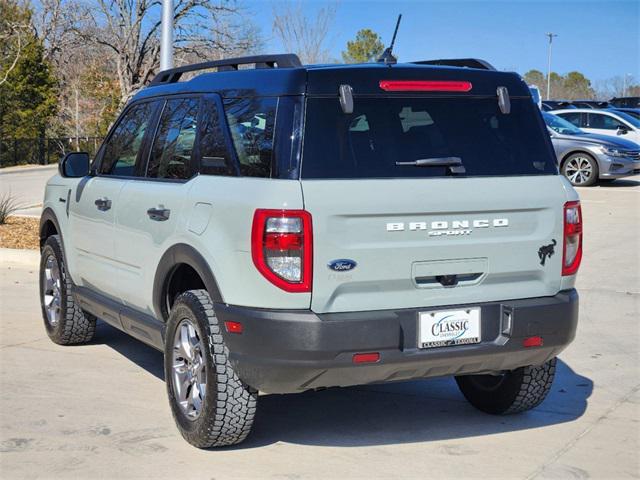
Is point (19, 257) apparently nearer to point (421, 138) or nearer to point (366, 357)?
point (421, 138)

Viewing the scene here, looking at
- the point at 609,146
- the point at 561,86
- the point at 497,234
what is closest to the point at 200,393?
the point at 497,234

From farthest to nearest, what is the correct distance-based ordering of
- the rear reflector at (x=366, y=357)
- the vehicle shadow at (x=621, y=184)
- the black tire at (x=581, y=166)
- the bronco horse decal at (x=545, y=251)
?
the vehicle shadow at (x=621, y=184) → the black tire at (x=581, y=166) → the bronco horse decal at (x=545, y=251) → the rear reflector at (x=366, y=357)

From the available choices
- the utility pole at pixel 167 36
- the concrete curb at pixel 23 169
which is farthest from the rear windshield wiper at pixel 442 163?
the concrete curb at pixel 23 169

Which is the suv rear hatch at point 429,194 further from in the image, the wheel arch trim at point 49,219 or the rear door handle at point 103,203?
the wheel arch trim at point 49,219

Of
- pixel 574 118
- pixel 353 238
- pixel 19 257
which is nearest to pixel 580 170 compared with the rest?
pixel 574 118

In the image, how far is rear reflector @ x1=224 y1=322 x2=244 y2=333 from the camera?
4.54 meters

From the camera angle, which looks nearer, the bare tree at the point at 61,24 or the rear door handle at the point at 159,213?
the rear door handle at the point at 159,213

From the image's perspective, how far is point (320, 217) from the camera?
4391mm

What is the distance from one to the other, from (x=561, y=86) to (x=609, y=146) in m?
80.4

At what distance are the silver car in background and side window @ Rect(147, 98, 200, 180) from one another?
1600 cm

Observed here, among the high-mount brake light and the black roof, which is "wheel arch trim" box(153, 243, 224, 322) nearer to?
the black roof

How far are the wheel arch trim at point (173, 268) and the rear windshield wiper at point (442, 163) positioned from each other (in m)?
1.06

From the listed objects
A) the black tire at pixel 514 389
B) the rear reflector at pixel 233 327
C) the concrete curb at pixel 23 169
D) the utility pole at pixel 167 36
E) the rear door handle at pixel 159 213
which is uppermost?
the utility pole at pixel 167 36

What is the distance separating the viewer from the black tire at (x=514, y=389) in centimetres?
541
